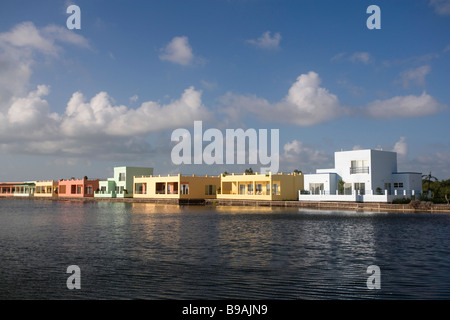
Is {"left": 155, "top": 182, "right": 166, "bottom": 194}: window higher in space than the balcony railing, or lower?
lower

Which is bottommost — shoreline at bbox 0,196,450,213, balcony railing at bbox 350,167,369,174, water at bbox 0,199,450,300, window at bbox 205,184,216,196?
water at bbox 0,199,450,300

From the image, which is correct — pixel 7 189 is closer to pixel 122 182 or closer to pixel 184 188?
pixel 122 182

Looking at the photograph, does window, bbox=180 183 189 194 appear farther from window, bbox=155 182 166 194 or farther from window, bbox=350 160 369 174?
window, bbox=350 160 369 174

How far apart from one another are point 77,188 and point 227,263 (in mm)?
80329

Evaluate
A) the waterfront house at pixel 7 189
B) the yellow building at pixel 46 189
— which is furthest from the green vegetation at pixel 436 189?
the waterfront house at pixel 7 189

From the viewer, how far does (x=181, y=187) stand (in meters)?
65.4

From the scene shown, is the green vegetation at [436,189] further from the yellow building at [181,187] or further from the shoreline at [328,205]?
the yellow building at [181,187]

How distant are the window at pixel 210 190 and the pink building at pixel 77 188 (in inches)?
1185

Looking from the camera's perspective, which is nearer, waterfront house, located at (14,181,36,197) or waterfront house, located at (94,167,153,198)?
waterfront house, located at (94,167,153,198)

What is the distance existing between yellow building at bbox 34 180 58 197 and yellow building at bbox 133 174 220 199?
117 ft

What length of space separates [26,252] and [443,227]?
2511cm

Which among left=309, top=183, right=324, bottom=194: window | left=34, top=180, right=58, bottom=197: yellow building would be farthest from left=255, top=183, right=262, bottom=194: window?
left=34, top=180, right=58, bottom=197: yellow building

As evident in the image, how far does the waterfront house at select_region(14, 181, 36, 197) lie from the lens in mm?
107369
